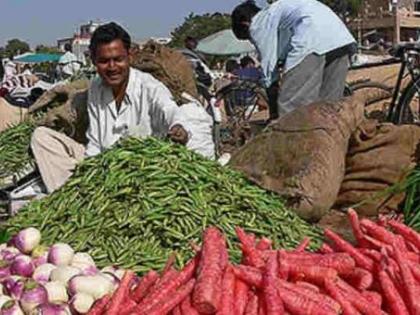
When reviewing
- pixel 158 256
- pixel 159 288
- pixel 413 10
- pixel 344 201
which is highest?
pixel 159 288

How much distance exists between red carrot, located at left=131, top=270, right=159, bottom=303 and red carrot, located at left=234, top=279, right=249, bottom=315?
314 mm

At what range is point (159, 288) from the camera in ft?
9.49

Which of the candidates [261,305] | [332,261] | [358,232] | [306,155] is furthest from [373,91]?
[261,305]

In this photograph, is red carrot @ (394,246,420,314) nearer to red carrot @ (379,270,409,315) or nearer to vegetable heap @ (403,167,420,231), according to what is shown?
red carrot @ (379,270,409,315)

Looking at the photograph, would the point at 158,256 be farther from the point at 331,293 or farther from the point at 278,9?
the point at 278,9

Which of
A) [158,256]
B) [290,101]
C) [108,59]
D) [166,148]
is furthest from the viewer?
[290,101]

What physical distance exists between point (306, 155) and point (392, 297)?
224cm

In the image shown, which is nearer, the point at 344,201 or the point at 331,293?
the point at 331,293

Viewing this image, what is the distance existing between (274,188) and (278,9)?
2313 mm

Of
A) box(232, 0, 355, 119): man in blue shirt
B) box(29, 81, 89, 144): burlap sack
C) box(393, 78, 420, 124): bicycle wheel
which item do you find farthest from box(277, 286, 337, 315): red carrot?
box(393, 78, 420, 124): bicycle wheel

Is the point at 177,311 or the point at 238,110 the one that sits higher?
the point at 177,311

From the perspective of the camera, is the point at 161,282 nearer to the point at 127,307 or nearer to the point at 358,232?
the point at 127,307

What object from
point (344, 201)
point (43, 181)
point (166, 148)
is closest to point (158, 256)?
point (166, 148)

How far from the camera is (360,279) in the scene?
9.91ft
